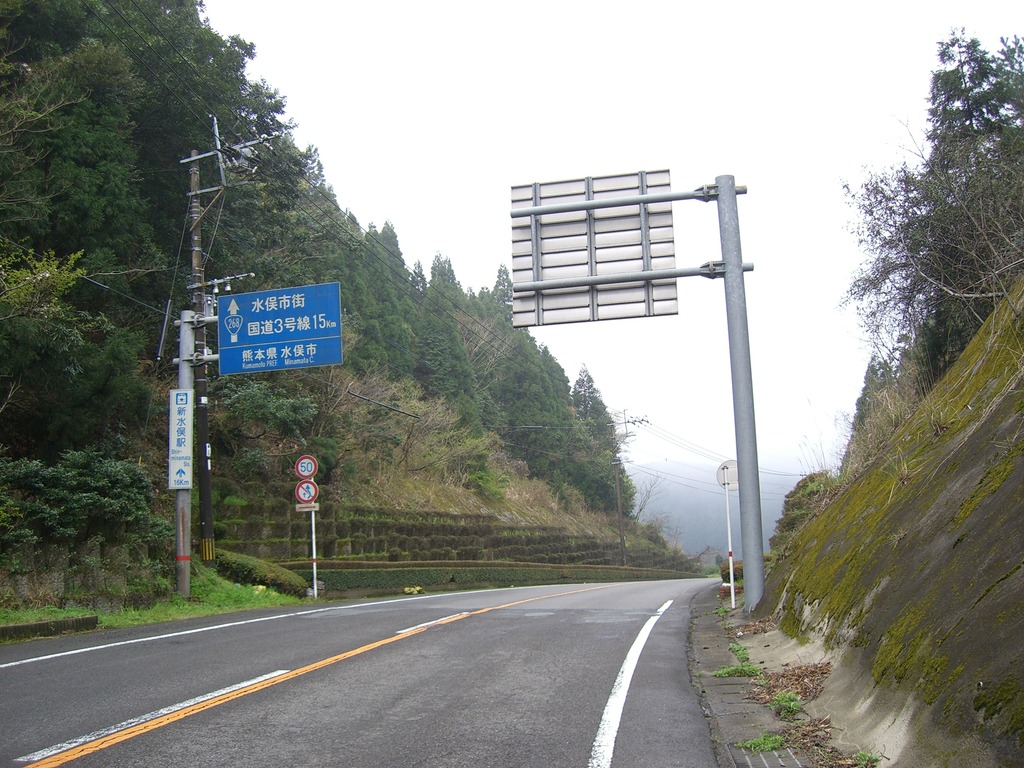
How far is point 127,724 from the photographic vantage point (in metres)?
5.84

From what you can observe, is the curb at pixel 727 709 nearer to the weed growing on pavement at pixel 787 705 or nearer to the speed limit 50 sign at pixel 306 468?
the weed growing on pavement at pixel 787 705

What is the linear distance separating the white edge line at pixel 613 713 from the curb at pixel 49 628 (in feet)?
25.8

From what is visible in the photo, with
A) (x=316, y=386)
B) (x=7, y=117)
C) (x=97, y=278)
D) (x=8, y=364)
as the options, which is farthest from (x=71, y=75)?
(x=316, y=386)

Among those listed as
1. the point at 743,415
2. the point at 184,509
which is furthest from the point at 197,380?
the point at 743,415

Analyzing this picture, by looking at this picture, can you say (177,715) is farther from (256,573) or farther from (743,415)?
(256,573)

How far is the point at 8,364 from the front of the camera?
14758mm

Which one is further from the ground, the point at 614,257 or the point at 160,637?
the point at 614,257

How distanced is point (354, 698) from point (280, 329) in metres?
11.0

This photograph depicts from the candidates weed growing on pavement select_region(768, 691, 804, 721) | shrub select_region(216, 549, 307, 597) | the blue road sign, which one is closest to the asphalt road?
weed growing on pavement select_region(768, 691, 804, 721)

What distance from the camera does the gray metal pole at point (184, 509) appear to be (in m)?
17.0

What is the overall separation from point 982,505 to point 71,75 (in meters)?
21.5

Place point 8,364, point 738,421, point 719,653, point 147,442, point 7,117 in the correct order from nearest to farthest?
1. point 719,653
2. point 738,421
3. point 8,364
4. point 7,117
5. point 147,442

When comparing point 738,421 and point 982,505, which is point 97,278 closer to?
point 738,421

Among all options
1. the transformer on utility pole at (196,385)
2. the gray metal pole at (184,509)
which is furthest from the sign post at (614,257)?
the gray metal pole at (184,509)
